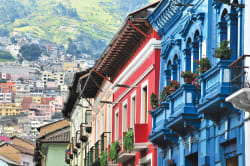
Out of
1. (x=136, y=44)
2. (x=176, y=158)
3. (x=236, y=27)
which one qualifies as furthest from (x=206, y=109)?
(x=136, y=44)

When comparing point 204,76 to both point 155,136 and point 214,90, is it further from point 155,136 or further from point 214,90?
point 155,136

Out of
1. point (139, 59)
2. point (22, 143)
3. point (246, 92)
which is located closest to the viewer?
point (246, 92)

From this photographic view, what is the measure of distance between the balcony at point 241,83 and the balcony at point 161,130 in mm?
7000

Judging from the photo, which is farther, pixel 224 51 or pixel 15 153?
pixel 15 153

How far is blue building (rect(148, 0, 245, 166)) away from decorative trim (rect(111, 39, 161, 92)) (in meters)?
0.47

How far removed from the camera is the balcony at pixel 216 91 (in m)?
18.3

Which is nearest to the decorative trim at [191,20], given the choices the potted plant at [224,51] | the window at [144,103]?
the potted plant at [224,51]

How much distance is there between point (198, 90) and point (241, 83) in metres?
4.18

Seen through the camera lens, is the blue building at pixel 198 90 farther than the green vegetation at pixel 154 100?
No

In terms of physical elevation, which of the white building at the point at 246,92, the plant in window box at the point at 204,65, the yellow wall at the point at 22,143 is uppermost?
the yellow wall at the point at 22,143

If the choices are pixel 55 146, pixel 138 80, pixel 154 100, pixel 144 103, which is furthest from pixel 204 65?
pixel 55 146

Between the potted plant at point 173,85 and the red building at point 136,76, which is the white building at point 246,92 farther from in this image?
the red building at point 136,76

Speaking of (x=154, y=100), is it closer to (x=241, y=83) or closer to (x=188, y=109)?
(x=188, y=109)

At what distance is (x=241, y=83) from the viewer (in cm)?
1777
